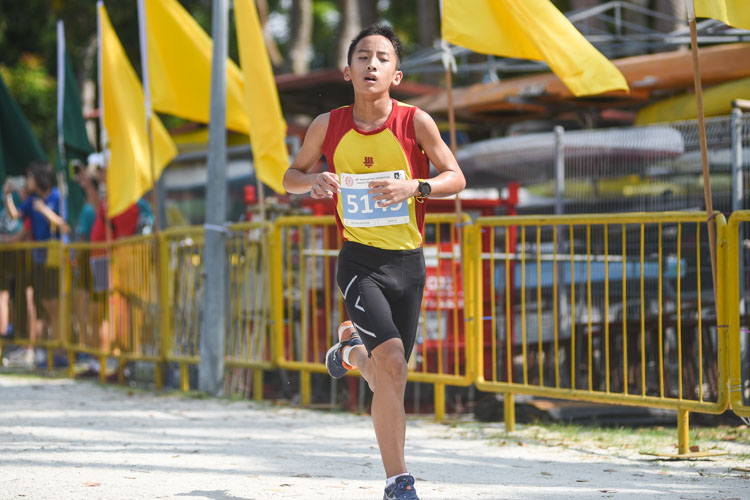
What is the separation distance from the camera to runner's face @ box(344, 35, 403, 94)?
15.9ft

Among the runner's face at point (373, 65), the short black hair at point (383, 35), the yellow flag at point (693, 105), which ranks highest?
the yellow flag at point (693, 105)

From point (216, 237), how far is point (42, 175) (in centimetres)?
388

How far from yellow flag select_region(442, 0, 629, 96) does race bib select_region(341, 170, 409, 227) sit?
188cm

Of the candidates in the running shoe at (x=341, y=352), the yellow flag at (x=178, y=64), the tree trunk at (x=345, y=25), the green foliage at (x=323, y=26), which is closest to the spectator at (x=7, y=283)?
the yellow flag at (x=178, y=64)

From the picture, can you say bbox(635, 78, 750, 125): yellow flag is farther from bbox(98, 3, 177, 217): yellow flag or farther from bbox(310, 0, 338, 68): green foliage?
bbox(310, 0, 338, 68): green foliage

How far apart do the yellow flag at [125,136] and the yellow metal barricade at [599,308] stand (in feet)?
12.3

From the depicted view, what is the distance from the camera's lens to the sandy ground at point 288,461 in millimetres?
5316

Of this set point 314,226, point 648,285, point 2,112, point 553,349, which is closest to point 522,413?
point 553,349

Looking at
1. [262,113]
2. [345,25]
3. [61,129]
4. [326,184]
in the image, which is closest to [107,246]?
[61,129]

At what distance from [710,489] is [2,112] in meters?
10.6

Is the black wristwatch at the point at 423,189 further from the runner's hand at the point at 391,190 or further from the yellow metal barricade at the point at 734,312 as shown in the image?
the yellow metal barricade at the point at 734,312

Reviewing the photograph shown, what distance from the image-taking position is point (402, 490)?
14.9ft

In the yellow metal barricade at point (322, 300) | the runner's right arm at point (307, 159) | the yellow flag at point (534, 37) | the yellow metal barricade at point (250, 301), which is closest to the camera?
the runner's right arm at point (307, 159)

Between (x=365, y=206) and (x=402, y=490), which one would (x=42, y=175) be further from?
(x=402, y=490)
